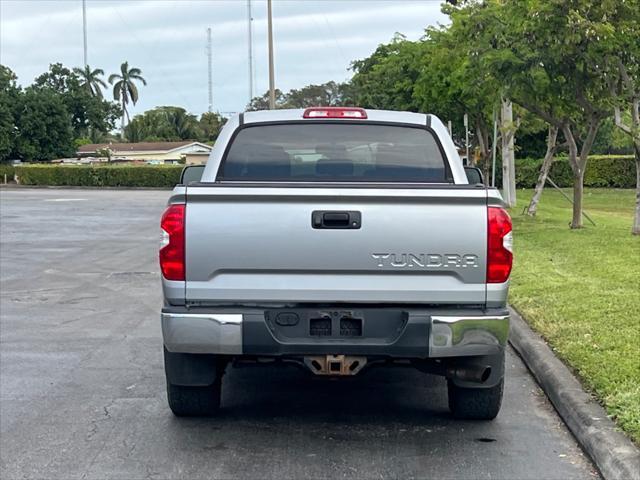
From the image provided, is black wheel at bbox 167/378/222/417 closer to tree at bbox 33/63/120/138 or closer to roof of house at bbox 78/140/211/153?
tree at bbox 33/63/120/138

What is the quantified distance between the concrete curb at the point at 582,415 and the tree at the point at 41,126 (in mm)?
66893

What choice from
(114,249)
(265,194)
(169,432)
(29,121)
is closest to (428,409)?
(169,432)

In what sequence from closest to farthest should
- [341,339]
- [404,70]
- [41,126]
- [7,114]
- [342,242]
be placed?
[342,242]
[341,339]
[404,70]
[7,114]
[41,126]

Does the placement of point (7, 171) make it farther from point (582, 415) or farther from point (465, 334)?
point (465, 334)

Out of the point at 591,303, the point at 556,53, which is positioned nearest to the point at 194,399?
the point at 591,303

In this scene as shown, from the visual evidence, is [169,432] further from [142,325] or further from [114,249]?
[114,249]

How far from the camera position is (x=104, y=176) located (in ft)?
188

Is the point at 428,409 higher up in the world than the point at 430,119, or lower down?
lower down

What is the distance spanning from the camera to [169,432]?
5.61 metres

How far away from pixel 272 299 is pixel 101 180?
2145 inches

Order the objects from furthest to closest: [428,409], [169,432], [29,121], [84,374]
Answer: [29,121]
[84,374]
[428,409]
[169,432]

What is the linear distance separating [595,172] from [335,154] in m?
42.1

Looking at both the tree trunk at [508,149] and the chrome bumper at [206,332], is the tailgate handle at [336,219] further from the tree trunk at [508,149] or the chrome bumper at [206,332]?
the tree trunk at [508,149]

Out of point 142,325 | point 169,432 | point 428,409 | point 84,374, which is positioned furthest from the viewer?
point 142,325
